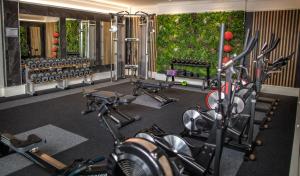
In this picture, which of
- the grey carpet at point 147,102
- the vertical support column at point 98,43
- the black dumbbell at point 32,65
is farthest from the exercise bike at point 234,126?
the vertical support column at point 98,43

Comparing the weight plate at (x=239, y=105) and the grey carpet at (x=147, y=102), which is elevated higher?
the weight plate at (x=239, y=105)

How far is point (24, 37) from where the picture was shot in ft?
20.2

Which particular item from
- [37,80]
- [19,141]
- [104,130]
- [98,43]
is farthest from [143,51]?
[19,141]

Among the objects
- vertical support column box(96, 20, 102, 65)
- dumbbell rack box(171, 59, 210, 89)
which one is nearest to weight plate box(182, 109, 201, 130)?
dumbbell rack box(171, 59, 210, 89)

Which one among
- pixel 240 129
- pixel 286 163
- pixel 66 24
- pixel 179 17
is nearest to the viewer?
pixel 286 163

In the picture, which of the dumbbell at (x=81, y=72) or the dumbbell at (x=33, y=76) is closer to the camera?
the dumbbell at (x=33, y=76)

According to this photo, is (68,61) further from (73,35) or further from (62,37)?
(73,35)

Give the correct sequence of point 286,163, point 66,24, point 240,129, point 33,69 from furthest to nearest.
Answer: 1. point 66,24
2. point 33,69
3. point 240,129
4. point 286,163

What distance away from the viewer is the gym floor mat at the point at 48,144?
108 inches

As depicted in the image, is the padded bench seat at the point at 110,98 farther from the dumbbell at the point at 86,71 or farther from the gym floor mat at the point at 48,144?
the dumbbell at the point at 86,71

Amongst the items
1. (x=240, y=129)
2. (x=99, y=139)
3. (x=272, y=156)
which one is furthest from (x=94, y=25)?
(x=272, y=156)

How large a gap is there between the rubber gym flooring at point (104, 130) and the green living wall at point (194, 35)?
1.96m

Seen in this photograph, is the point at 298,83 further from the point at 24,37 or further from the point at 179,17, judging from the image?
the point at 24,37

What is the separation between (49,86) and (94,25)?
251cm
